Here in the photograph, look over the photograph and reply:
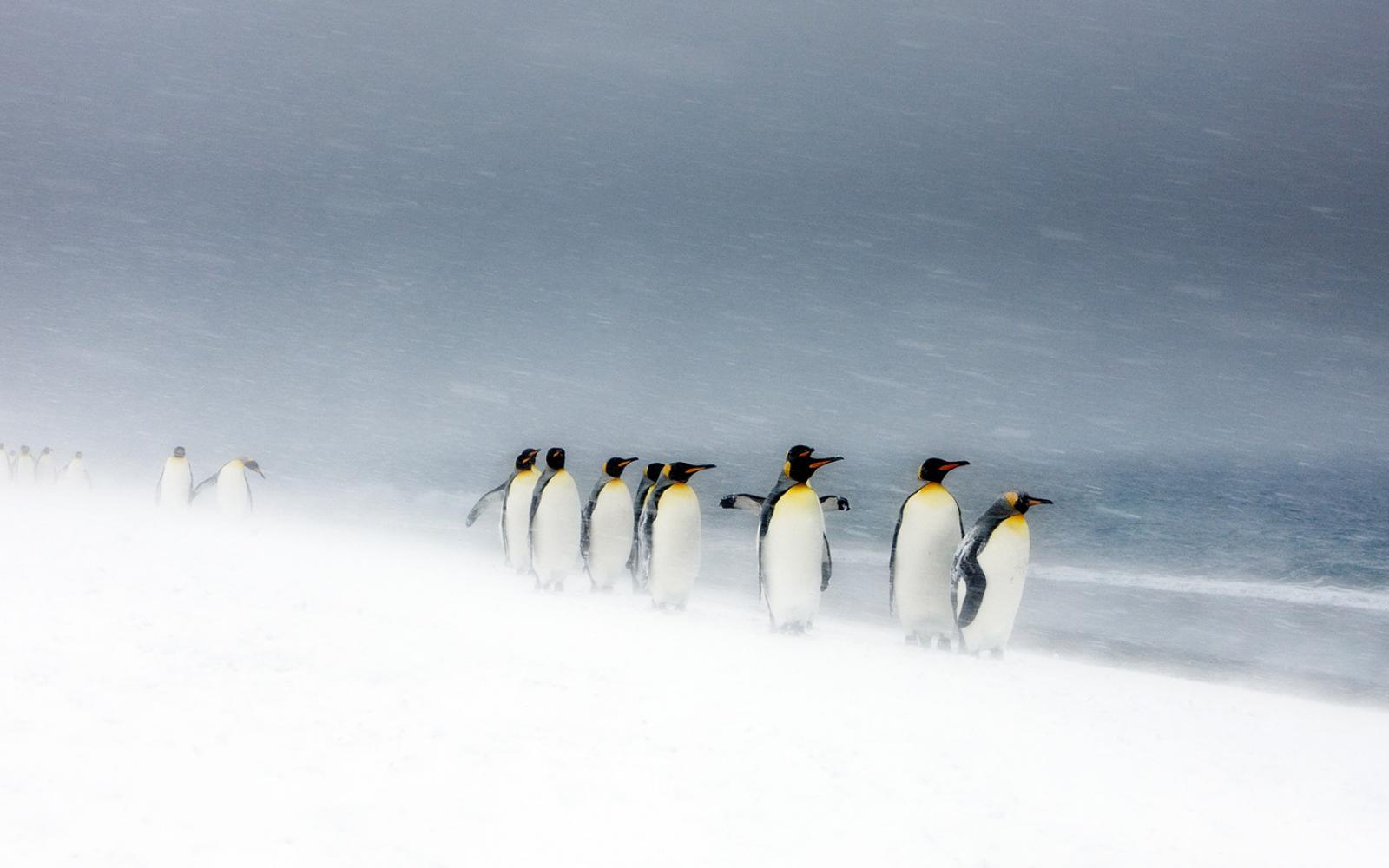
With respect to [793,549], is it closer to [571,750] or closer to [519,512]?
[519,512]

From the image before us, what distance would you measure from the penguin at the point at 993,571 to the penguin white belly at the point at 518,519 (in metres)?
4.05

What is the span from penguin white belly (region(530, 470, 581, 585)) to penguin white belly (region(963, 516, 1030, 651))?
3.36 m

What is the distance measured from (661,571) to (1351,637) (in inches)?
532

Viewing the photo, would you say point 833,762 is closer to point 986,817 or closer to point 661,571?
point 986,817

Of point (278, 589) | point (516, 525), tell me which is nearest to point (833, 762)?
point (278, 589)

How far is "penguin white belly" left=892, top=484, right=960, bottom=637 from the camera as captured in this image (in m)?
6.48

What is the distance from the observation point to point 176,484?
14.4 metres

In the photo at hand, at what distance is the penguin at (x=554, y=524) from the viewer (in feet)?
27.4

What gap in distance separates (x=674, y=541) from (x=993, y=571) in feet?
7.17

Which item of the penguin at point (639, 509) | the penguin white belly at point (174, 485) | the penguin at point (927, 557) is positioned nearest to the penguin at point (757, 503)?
the penguin at point (927, 557)

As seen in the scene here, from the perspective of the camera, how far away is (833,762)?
315 centimetres

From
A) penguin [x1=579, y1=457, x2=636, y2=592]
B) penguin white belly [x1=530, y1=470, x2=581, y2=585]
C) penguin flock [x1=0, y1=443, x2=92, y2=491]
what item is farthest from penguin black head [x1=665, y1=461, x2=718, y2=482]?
penguin flock [x1=0, y1=443, x2=92, y2=491]

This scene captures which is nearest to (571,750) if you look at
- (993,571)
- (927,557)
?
(993,571)

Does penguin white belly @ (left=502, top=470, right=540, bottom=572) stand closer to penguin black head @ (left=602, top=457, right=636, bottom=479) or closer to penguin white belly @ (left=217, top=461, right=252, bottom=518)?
penguin black head @ (left=602, top=457, right=636, bottom=479)
